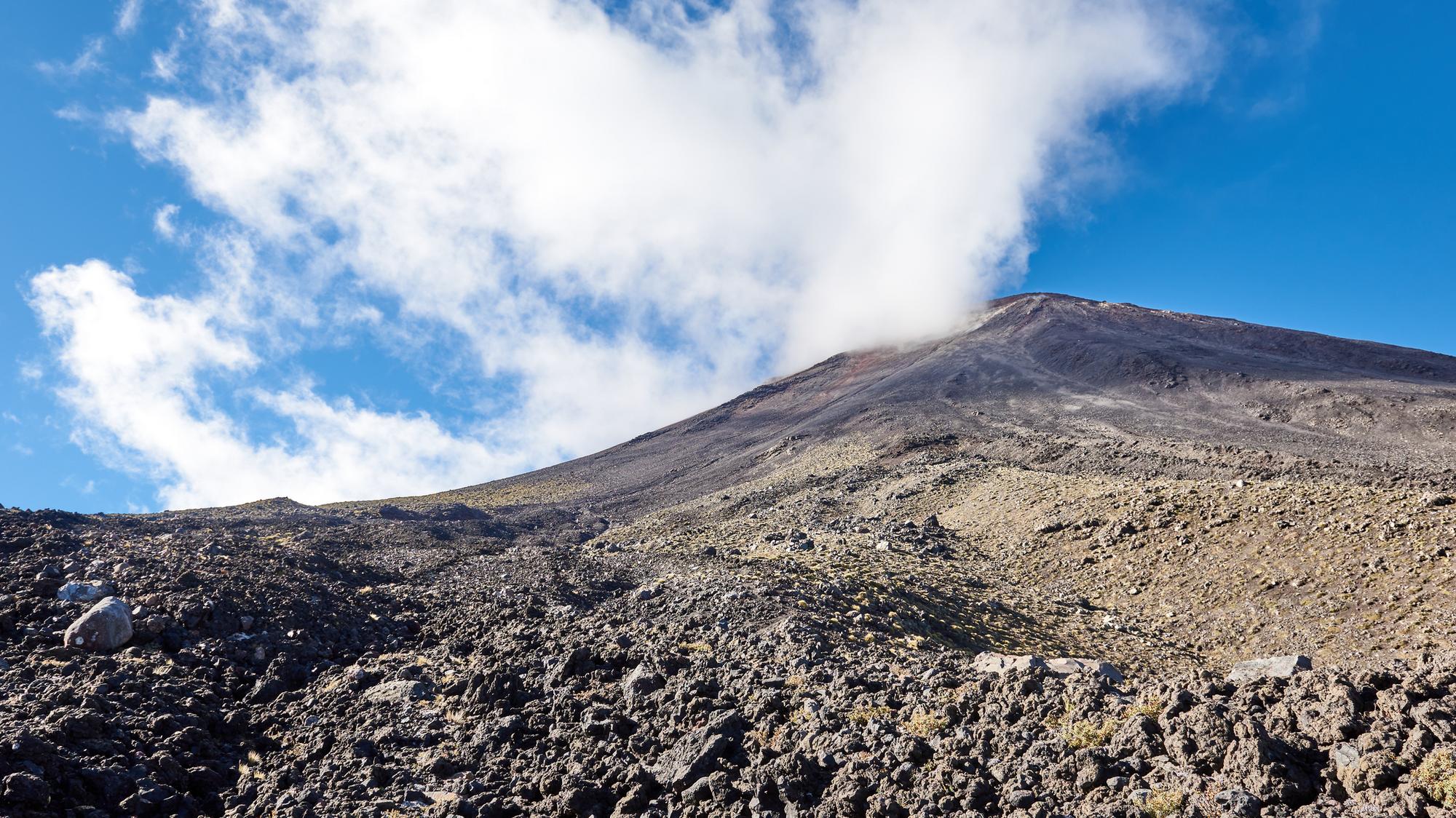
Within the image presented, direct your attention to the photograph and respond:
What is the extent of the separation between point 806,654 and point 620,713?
2649 mm

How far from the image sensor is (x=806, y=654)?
10180 mm

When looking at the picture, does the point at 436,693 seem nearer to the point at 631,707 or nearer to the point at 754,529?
the point at 631,707

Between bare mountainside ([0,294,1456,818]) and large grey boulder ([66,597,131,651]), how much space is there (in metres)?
0.04

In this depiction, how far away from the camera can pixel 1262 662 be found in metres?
10.7

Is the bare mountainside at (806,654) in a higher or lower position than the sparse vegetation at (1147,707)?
higher

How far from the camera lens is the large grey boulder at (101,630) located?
35.5 feet

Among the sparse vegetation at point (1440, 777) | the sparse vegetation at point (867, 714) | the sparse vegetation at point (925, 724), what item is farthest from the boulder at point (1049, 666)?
the sparse vegetation at point (1440, 777)

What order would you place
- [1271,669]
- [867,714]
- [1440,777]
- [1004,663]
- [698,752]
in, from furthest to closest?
[1004,663] → [1271,669] → [867,714] → [698,752] → [1440,777]

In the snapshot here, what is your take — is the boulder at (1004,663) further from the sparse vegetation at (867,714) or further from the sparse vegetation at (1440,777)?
the sparse vegetation at (1440,777)

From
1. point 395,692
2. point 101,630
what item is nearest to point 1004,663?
point 395,692

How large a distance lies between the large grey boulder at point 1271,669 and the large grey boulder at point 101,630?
14338 millimetres

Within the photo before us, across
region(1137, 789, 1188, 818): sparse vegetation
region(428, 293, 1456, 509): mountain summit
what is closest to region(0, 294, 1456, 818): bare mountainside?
region(1137, 789, 1188, 818): sparse vegetation

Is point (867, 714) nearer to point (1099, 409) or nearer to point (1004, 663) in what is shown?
point (1004, 663)

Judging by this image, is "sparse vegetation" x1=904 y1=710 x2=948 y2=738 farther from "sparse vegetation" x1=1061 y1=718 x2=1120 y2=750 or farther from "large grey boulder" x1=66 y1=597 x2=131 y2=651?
"large grey boulder" x1=66 y1=597 x2=131 y2=651
